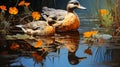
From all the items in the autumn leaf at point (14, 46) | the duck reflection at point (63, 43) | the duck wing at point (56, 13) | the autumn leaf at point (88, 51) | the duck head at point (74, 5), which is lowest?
the autumn leaf at point (88, 51)

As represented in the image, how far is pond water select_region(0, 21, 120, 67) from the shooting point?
3367 millimetres

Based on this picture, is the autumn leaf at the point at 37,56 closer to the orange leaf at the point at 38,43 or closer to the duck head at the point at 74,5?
the orange leaf at the point at 38,43

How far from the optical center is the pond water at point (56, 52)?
3367 millimetres

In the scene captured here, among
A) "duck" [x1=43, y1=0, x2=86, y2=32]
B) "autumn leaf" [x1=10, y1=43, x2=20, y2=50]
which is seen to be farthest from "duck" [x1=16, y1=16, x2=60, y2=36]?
"autumn leaf" [x1=10, y1=43, x2=20, y2=50]

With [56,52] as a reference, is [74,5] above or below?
above

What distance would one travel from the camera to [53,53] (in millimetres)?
3738

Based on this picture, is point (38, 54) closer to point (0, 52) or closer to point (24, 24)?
point (0, 52)

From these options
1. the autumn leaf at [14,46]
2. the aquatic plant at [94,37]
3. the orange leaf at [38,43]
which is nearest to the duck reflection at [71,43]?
the aquatic plant at [94,37]

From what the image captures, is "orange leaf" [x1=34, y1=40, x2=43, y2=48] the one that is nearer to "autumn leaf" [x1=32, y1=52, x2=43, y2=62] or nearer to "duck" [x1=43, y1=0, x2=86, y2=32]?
"autumn leaf" [x1=32, y1=52, x2=43, y2=62]

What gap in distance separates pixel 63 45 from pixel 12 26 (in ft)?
4.80

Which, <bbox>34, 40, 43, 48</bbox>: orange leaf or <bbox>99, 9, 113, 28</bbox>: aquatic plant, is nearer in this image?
<bbox>34, 40, 43, 48</bbox>: orange leaf

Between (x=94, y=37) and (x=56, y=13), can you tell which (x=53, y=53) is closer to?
(x=94, y=37)

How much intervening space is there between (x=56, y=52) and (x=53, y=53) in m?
0.05

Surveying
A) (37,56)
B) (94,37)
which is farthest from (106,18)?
(37,56)
